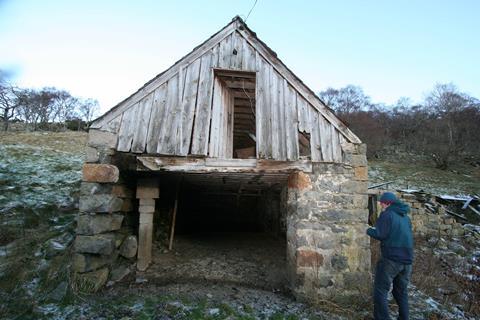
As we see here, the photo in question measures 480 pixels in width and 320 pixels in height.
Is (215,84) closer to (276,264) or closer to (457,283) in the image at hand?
(276,264)

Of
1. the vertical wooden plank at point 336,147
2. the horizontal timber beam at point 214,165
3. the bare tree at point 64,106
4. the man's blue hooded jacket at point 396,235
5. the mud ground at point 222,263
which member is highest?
the bare tree at point 64,106

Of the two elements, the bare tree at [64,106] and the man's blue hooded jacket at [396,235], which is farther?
the bare tree at [64,106]

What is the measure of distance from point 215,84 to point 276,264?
4128 mm

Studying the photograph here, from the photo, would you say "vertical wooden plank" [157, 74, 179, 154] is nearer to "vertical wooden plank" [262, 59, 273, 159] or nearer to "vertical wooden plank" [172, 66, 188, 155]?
"vertical wooden plank" [172, 66, 188, 155]

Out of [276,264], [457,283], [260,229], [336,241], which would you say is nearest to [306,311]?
[336,241]

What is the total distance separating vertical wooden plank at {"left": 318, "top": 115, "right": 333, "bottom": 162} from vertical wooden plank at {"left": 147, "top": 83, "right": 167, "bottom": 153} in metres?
2.83

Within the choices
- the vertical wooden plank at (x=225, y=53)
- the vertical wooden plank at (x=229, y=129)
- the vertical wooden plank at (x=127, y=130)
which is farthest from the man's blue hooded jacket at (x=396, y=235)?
the vertical wooden plank at (x=127, y=130)

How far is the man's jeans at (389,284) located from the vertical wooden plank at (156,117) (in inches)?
153

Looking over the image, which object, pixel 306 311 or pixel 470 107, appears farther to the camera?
pixel 470 107

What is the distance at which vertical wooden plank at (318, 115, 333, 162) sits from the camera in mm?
Result: 5094

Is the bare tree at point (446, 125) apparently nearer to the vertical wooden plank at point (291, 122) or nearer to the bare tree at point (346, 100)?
the bare tree at point (346, 100)

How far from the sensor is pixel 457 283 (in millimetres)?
6191

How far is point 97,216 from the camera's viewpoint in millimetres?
4793

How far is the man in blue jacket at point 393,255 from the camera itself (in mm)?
3836
